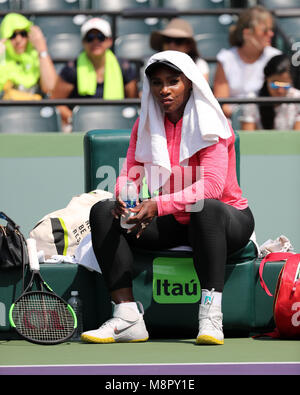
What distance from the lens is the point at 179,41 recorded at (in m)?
6.04

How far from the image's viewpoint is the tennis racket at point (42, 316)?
3.66 metres

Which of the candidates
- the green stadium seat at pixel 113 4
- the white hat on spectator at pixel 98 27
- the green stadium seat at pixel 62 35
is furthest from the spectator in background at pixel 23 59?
the green stadium seat at pixel 113 4

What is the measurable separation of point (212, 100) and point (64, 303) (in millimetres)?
1036

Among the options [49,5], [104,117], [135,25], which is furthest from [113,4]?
[104,117]

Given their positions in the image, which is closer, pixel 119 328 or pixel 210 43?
pixel 119 328

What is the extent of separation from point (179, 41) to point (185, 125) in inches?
94.2

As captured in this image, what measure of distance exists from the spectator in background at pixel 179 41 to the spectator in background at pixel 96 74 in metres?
0.26

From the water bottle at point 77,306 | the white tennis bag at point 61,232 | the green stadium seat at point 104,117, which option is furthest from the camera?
the green stadium seat at point 104,117

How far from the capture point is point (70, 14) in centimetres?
635

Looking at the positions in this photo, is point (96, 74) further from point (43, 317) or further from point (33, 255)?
point (43, 317)

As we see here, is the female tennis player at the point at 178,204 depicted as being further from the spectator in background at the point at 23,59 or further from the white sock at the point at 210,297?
the spectator in background at the point at 23,59

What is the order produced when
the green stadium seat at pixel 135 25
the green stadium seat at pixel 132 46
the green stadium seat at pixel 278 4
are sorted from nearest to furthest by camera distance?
1. the green stadium seat at pixel 132 46
2. the green stadium seat at pixel 135 25
3. the green stadium seat at pixel 278 4
